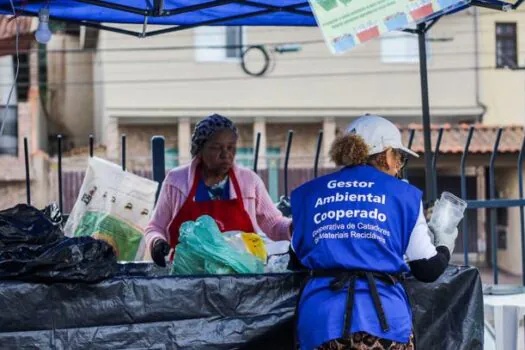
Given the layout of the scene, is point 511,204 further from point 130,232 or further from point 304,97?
point 304,97

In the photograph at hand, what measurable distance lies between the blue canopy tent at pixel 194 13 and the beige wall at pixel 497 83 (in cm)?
1641

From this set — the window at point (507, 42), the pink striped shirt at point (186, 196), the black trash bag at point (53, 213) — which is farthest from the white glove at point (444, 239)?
the window at point (507, 42)

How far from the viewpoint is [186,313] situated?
9.98ft

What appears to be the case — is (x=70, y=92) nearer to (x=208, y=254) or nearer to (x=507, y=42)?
(x=507, y=42)

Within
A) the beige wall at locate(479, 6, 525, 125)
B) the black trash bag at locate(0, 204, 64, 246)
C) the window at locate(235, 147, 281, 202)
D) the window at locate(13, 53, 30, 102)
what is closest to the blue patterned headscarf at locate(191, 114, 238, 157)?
the black trash bag at locate(0, 204, 64, 246)

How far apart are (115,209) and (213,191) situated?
78 centimetres

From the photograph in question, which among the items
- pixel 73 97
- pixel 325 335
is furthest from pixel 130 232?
pixel 73 97

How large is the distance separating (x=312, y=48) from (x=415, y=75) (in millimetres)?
2775

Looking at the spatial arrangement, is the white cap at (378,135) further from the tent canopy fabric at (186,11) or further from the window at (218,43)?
the window at (218,43)

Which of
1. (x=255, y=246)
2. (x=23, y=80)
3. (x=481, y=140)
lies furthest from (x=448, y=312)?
(x=23, y=80)

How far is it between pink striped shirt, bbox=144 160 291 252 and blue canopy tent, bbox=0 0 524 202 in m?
0.87

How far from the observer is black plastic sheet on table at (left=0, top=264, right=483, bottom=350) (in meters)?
2.94

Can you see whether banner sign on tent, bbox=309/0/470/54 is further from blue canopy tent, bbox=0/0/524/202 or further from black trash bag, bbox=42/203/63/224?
black trash bag, bbox=42/203/63/224

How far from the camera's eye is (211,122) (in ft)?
13.3
